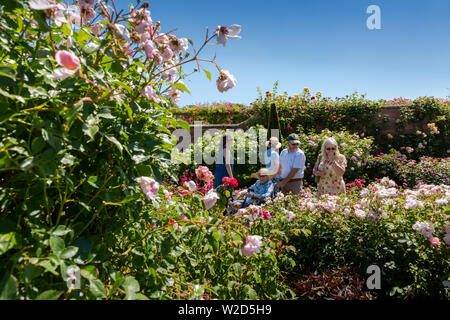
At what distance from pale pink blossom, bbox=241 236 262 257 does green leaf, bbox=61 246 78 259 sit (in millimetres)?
685

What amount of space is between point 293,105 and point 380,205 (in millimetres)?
8691

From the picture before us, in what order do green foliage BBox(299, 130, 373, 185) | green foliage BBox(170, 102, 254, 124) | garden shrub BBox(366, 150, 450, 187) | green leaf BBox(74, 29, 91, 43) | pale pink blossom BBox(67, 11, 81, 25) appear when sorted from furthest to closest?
green foliage BBox(170, 102, 254, 124)
green foliage BBox(299, 130, 373, 185)
garden shrub BBox(366, 150, 450, 187)
pale pink blossom BBox(67, 11, 81, 25)
green leaf BBox(74, 29, 91, 43)

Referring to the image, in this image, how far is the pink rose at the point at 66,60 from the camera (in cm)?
84

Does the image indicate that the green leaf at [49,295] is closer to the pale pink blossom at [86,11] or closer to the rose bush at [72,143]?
the rose bush at [72,143]

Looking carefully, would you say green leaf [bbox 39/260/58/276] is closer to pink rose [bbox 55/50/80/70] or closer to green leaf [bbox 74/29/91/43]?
pink rose [bbox 55/50/80/70]

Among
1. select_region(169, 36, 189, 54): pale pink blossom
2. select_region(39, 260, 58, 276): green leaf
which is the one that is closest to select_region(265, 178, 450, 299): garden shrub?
select_region(169, 36, 189, 54): pale pink blossom

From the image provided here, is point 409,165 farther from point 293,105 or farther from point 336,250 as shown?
point 336,250

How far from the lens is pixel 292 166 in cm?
512

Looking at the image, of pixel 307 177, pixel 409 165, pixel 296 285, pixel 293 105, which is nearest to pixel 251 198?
pixel 296 285

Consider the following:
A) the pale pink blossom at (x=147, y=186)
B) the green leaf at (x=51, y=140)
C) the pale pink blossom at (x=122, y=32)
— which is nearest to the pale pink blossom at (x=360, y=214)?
the pale pink blossom at (x=147, y=186)

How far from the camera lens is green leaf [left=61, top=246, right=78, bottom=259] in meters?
0.89

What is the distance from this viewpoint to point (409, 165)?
8047mm

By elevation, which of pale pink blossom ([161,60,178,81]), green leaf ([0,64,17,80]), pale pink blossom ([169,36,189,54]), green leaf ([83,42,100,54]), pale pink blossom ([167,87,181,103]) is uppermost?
pale pink blossom ([169,36,189,54])

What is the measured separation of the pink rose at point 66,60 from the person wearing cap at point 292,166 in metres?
4.48
